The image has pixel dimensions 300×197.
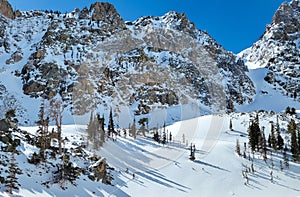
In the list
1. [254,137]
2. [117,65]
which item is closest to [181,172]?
[254,137]

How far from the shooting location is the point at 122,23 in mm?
159000

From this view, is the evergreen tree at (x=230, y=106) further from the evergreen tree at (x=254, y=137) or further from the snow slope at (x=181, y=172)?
the evergreen tree at (x=254, y=137)

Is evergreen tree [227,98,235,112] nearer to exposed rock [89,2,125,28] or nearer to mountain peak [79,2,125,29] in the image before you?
mountain peak [79,2,125,29]

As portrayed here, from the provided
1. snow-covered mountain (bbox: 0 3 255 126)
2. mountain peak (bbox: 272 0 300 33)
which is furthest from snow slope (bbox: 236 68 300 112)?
mountain peak (bbox: 272 0 300 33)

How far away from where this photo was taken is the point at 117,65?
12475cm

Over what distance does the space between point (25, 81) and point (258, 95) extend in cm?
9644

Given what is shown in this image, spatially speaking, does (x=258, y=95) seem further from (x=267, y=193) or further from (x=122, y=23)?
(x=267, y=193)

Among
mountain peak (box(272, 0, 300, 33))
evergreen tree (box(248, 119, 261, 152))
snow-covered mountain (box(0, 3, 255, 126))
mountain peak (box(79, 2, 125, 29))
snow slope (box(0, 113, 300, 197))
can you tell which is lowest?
snow slope (box(0, 113, 300, 197))

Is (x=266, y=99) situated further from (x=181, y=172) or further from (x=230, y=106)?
(x=181, y=172)

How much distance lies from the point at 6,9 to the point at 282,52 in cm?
14403

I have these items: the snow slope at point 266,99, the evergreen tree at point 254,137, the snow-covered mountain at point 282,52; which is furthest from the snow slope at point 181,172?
the snow-covered mountain at point 282,52

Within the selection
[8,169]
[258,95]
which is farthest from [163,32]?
[8,169]

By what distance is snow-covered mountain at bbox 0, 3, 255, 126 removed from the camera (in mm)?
102938

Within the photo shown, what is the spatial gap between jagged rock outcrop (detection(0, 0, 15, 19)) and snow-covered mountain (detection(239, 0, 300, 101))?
131868 mm
